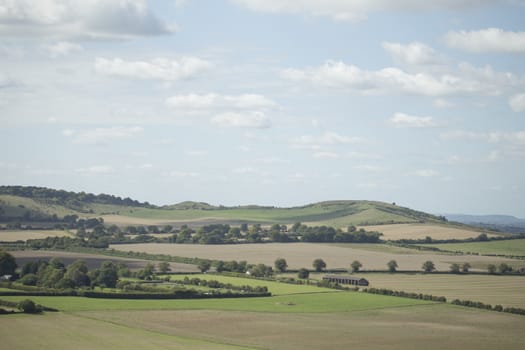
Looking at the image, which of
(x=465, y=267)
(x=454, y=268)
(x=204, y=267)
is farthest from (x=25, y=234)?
(x=465, y=267)

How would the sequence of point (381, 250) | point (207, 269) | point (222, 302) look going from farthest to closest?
1. point (381, 250)
2. point (207, 269)
3. point (222, 302)

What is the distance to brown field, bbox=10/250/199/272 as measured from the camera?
126 m

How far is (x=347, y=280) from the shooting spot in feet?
384

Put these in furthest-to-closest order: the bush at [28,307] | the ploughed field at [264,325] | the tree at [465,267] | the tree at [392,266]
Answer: the tree at [392,266] < the tree at [465,267] < the bush at [28,307] < the ploughed field at [264,325]

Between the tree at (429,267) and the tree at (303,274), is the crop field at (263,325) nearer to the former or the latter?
the tree at (303,274)

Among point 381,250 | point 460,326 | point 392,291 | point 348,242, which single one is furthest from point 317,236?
point 460,326

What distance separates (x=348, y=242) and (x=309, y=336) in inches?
4516

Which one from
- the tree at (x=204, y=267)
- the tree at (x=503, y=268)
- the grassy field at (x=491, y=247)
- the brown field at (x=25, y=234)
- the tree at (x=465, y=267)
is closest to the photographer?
the tree at (x=204, y=267)

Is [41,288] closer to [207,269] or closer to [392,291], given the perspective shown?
[207,269]

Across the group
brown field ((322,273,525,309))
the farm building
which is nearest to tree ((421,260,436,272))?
brown field ((322,273,525,309))

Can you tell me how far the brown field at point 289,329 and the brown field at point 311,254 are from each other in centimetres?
5057

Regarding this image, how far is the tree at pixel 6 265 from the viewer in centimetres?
10897

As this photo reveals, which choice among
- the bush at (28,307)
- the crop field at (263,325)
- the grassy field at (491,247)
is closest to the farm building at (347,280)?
the crop field at (263,325)

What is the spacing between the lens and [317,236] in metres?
188
